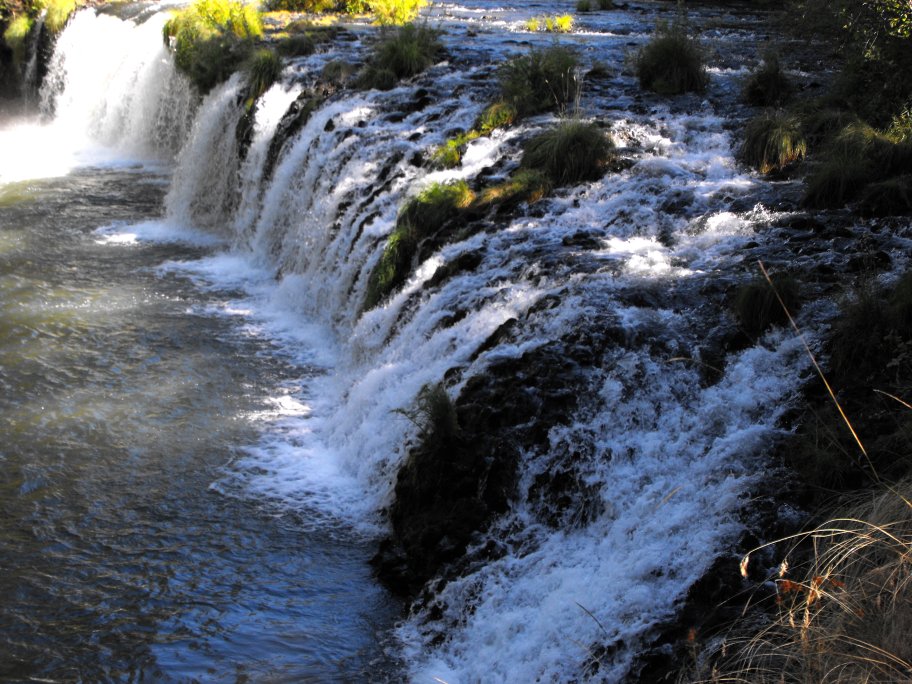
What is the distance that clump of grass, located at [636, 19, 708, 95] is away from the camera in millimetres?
11062

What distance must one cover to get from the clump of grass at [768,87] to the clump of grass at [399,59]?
14.7ft

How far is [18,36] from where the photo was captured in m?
21.1

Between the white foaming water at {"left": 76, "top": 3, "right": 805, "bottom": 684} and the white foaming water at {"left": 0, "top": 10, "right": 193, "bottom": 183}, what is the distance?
14.7 feet

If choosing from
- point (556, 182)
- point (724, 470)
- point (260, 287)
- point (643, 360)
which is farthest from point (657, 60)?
point (724, 470)

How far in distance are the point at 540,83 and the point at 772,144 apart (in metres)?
3.09

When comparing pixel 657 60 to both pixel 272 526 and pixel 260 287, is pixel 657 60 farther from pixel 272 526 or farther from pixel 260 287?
pixel 272 526

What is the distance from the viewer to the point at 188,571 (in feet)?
19.9

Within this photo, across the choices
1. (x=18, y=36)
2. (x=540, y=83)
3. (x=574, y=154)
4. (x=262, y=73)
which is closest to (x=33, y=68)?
(x=18, y=36)

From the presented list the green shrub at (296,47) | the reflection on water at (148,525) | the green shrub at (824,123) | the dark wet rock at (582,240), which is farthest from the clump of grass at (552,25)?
the dark wet rock at (582,240)

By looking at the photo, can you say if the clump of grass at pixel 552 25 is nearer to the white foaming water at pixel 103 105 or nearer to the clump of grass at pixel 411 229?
the white foaming water at pixel 103 105

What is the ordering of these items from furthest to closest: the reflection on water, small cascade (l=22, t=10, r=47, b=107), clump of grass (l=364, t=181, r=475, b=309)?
small cascade (l=22, t=10, r=47, b=107), clump of grass (l=364, t=181, r=475, b=309), the reflection on water

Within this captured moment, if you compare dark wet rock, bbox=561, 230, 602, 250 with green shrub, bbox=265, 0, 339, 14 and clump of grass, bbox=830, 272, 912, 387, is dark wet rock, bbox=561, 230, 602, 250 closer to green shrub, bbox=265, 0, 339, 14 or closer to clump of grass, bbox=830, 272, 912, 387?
clump of grass, bbox=830, 272, 912, 387

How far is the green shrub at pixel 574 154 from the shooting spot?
8977 millimetres

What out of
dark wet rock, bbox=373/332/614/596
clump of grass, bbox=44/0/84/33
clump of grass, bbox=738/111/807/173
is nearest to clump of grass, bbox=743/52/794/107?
clump of grass, bbox=738/111/807/173
